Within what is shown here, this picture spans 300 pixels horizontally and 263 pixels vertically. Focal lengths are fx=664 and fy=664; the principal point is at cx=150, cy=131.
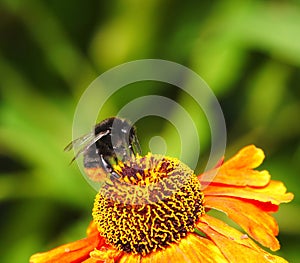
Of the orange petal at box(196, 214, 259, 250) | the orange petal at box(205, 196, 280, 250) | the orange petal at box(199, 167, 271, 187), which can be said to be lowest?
the orange petal at box(196, 214, 259, 250)

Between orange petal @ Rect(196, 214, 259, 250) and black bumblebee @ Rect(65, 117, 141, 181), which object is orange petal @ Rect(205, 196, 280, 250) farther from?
black bumblebee @ Rect(65, 117, 141, 181)

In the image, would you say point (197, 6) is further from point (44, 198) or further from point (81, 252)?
point (81, 252)

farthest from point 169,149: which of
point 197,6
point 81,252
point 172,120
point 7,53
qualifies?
point 81,252

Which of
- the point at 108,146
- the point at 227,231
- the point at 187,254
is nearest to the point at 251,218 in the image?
the point at 227,231

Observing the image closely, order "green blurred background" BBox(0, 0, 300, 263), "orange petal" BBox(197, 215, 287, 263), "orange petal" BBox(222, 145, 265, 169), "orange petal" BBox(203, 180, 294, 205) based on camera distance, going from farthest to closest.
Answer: "green blurred background" BBox(0, 0, 300, 263) < "orange petal" BBox(222, 145, 265, 169) < "orange petal" BBox(203, 180, 294, 205) < "orange petal" BBox(197, 215, 287, 263)

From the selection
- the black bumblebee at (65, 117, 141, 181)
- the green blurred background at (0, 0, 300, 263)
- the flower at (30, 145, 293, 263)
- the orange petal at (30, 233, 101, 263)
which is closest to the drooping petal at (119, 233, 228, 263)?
the flower at (30, 145, 293, 263)

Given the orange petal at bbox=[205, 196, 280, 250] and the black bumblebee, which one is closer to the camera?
the orange petal at bbox=[205, 196, 280, 250]

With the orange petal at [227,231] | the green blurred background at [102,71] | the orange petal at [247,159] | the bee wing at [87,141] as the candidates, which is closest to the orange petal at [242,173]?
the orange petal at [247,159]
